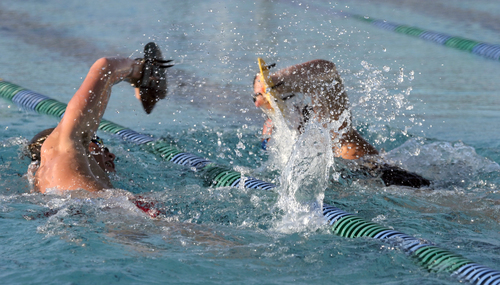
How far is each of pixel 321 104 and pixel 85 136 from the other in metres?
1.27

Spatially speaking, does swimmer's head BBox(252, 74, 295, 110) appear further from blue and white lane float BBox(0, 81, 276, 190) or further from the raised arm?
the raised arm

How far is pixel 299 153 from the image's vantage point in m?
2.62

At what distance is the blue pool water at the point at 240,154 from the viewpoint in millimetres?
1912

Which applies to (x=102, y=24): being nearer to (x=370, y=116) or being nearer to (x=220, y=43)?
(x=220, y=43)

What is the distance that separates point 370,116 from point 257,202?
2.46 m

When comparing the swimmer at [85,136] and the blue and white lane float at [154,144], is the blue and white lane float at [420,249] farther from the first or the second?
the swimmer at [85,136]

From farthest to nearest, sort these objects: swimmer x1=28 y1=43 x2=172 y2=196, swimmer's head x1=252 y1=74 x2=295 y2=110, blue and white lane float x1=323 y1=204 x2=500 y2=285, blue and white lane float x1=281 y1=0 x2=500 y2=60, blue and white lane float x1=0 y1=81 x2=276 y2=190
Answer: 1. blue and white lane float x1=281 y1=0 x2=500 y2=60
2. blue and white lane float x1=0 y1=81 x2=276 y2=190
3. swimmer's head x1=252 y1=74 x2=295 y2=110
4. swimmer x1=28 y1=43 x2=172 y2=196
5. blue and white lane float x1=323 y1=204 x2=500 y2=285

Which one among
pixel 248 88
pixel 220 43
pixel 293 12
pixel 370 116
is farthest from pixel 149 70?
pixel 293 12

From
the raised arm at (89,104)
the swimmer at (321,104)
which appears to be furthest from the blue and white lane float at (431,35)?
the raised arm at (89,104)

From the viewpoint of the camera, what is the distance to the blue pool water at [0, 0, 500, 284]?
1.91 meters

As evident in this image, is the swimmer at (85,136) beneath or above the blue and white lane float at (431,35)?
beneath

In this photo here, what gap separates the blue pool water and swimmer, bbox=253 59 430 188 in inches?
6.0

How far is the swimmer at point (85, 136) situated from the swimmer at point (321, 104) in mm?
607

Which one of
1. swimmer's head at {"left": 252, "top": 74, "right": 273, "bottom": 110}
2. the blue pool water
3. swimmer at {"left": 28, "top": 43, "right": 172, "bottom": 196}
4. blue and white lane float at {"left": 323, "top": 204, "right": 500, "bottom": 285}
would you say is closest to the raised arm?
swimmer at {"left": 28, "top": 43, "right": 172, "bottom": 196}
